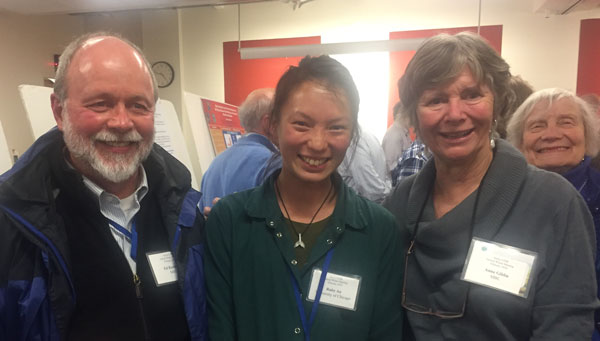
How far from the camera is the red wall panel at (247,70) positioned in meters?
5.99

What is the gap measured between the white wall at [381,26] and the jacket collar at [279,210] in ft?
14.9

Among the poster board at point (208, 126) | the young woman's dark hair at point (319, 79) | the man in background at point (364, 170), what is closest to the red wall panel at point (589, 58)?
the man in background at point (364, 170)

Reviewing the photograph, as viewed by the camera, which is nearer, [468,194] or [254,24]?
[468,194]

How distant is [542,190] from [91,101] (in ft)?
5.01

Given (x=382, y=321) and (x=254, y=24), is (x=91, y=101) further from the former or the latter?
(x=254, y=24)

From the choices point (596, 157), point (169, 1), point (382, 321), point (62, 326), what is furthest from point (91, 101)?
point (169, 1)

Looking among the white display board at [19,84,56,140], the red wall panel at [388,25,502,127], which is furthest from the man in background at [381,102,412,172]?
the white display board at [19,84,56,140]

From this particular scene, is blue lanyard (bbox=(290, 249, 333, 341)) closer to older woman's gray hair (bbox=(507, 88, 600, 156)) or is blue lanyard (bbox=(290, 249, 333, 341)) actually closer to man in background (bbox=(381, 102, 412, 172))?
older woman's gray hair (bbox=(507, 88, 600, 156))

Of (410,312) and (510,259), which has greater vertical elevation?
(510,259)

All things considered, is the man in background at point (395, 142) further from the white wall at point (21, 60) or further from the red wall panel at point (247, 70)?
the white wall at point (21, 60)

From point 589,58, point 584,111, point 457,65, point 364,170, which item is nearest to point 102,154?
point 457,65

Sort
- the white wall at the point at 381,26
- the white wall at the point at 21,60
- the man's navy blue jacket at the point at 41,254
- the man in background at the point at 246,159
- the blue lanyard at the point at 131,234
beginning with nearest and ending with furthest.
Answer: the man's navy blue jacket at the point at 41,254, the blue lanyard at the point at 131,234, the man in background at the point at 246,159, the white wall at the point at 21,60, the white wall at the point at 381,26

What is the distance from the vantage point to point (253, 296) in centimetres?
127

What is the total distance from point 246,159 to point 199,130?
1901 mm
